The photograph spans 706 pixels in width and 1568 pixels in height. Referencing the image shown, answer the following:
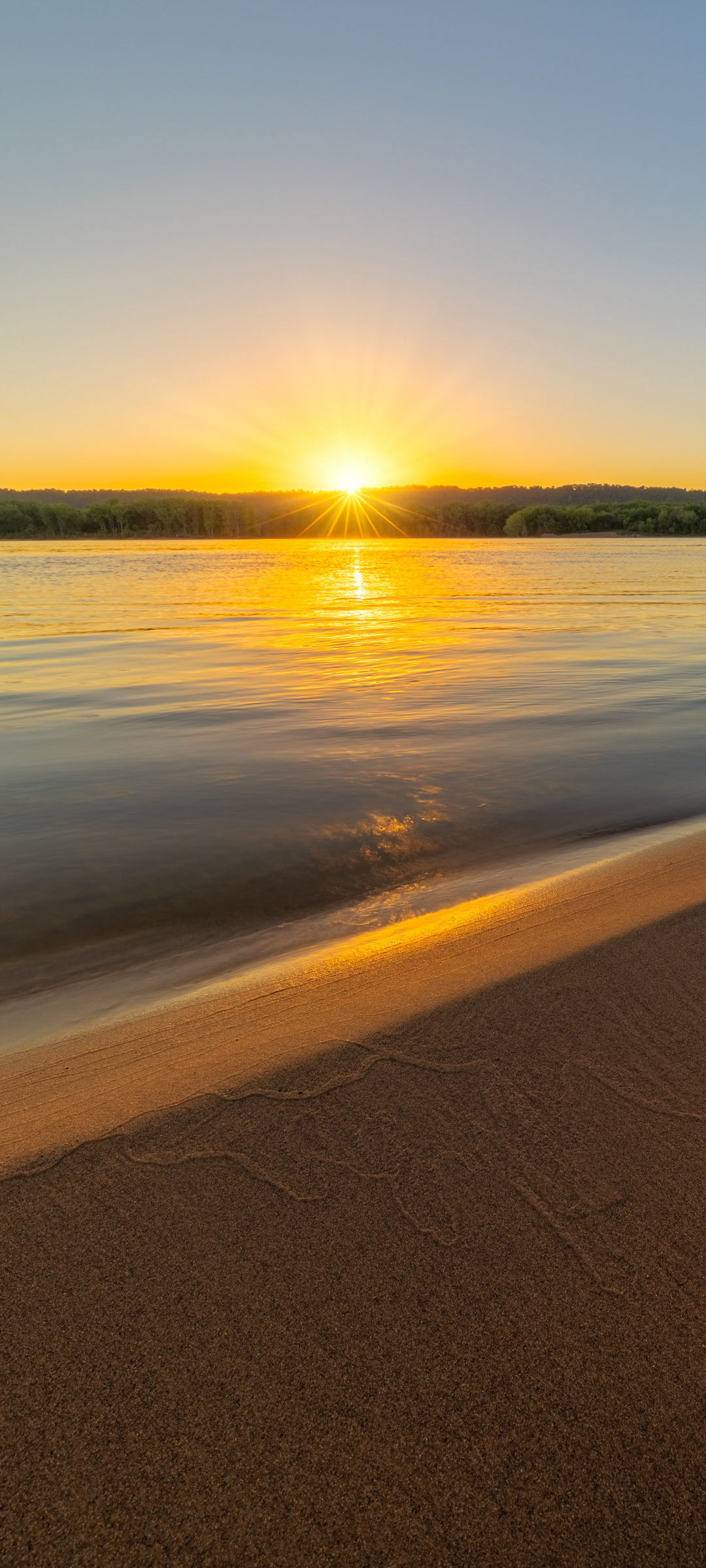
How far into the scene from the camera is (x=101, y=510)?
5340 inches

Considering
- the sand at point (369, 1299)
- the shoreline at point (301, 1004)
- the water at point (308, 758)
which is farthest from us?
the water at point (308, 758)

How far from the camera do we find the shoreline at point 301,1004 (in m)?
2.58

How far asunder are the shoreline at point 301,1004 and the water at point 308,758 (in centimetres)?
88

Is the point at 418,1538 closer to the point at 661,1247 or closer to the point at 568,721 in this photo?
the point at 661,1247

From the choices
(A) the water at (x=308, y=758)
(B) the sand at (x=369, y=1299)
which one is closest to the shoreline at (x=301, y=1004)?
(B) the sand at (x=369, y=1299)

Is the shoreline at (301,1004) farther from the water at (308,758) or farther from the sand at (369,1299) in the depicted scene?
the water at (308,758)

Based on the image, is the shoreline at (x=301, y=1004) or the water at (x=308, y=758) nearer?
the shoreline at (x=301, y=1004)

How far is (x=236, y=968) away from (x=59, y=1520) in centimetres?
242

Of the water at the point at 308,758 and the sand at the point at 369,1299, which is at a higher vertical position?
the sand at the point at 369,1299

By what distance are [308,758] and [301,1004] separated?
4676 mm

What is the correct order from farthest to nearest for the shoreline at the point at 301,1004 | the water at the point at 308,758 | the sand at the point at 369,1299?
1. the water at the point at 308,758
2. the shoreline at the point at 301,1004
3. the sand at the point at 369,1299

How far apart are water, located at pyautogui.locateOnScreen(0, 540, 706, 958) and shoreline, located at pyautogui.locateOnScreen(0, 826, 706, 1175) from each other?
2.90 feet

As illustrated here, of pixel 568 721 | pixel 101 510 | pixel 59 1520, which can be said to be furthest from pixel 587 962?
pixel 101 510

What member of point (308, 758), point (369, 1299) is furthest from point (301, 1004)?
point (308, 758)
